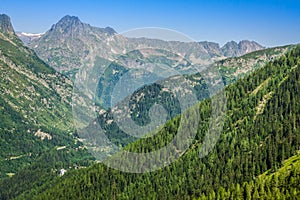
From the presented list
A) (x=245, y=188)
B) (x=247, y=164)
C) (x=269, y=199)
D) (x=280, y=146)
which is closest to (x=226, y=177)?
(x=247, y=164)

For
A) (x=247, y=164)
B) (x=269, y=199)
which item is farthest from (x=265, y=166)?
(x=269, y=199)

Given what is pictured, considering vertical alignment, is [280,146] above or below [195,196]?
above

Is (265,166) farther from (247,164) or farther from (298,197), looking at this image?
(298,197)

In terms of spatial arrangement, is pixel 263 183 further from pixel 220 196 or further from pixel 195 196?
pixel 195 196

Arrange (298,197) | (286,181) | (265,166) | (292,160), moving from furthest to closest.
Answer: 1. (265,166)
2. (292,160)
3. (286,181)
4. (298,197)

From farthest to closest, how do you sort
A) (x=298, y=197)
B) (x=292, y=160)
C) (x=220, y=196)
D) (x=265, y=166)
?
1. (x=265, y=166)
2. (x=292, y=160)
3. (x=220, y=196)
4. (x=298, y=197)

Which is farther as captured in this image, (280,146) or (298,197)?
(280,146)

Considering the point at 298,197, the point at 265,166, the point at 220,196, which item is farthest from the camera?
the point at 265,166

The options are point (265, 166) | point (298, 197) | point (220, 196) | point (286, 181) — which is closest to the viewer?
point (298, 197)

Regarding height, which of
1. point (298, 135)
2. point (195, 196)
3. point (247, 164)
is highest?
point (298, 135)
